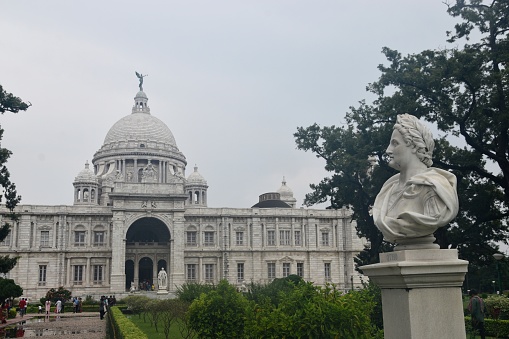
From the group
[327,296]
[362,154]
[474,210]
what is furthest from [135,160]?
[327,296]

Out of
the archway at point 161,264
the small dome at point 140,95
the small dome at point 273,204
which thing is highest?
the small dome at point 140,95

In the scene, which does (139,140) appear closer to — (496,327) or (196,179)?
(196,179)

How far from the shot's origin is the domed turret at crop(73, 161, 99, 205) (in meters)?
58.9

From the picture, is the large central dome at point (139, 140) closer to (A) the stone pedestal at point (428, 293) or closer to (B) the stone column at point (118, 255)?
(B) the stone column at point (118, 255)

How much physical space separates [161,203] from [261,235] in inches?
444

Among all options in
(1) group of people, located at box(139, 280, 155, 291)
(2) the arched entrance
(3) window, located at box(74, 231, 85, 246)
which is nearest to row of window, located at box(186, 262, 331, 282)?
(2) the arched entrance

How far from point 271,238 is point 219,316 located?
41213 millimetres

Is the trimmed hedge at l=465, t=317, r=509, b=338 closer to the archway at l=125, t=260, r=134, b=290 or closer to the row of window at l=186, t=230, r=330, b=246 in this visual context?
the row of window at l=186, t=230, r=330, b=246

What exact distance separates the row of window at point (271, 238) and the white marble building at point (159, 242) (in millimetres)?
105

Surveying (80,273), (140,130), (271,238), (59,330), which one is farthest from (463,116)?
(140,130)

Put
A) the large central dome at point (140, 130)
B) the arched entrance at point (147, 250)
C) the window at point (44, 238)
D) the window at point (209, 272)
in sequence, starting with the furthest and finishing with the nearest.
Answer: the large central dome at point (140, 130) < the window at point (209, 272) < the arched entrance at point (147, 250) < the window at point (44, 238)

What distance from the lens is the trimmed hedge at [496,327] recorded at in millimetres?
16688

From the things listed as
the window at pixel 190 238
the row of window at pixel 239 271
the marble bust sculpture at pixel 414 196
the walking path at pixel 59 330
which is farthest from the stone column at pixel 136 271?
the marble bust sculpture at pixel 414 196

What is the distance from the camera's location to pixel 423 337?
5047 mm
